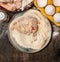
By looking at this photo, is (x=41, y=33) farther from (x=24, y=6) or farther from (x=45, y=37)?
(x=24, y=6)

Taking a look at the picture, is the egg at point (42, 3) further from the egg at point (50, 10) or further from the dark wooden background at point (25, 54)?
the dark wooden background at point (25, 54)

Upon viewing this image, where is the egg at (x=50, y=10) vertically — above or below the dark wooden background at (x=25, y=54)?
above

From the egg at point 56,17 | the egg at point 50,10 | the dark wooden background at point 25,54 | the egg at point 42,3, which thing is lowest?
the dark wooden background at point 25,54

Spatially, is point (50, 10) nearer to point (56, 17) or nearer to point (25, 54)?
point (56, 17)

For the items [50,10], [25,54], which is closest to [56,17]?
[50,10]

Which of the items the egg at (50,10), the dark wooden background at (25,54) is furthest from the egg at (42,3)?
the dark wooden background at (25,54)

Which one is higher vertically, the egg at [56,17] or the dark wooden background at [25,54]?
the egg at [56,17]

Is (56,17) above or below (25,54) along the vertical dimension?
above

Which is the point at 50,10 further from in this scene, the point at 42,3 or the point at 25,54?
the point at 25,54

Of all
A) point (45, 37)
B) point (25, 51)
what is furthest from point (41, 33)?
point (25, 51)
